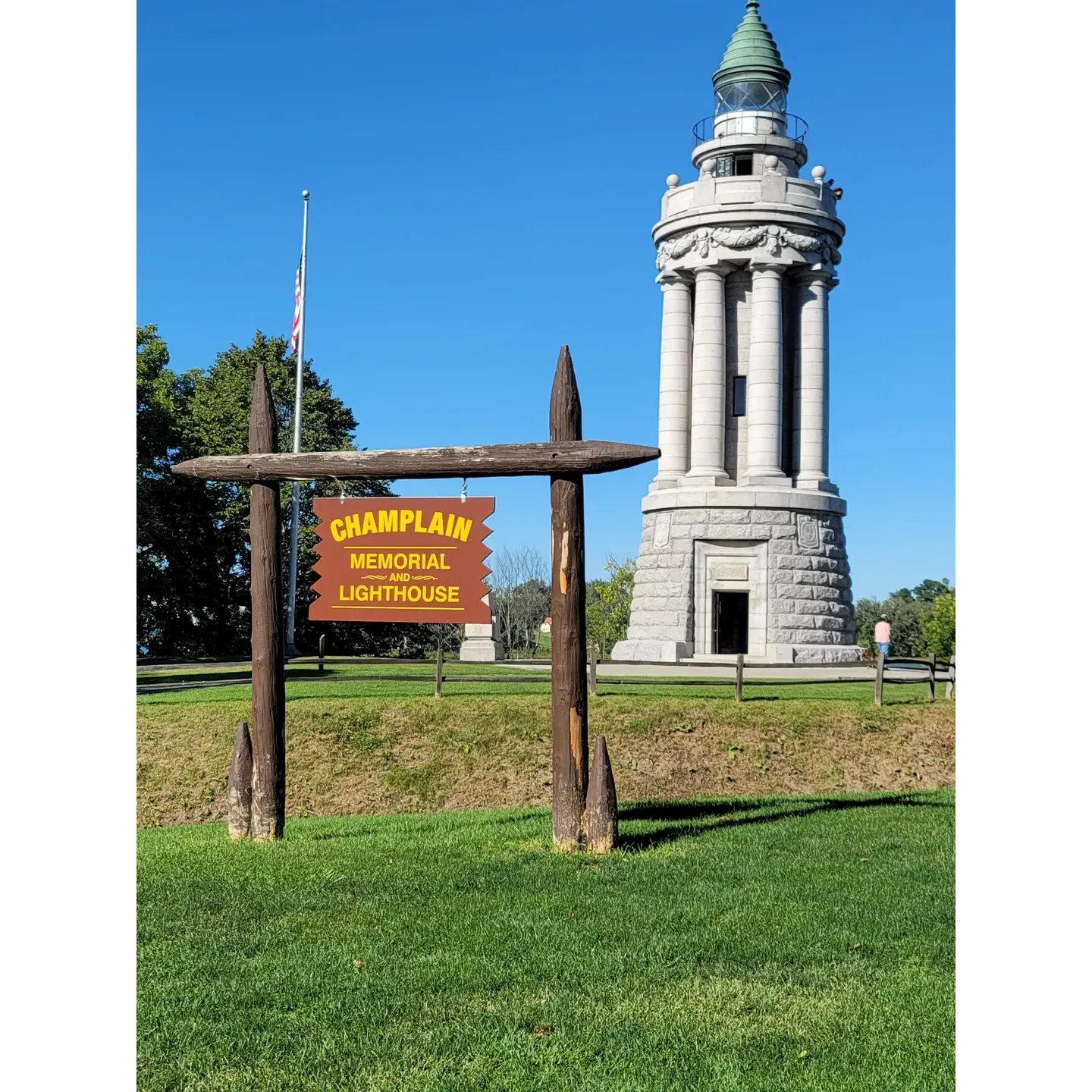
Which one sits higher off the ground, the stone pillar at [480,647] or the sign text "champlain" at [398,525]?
the sign text "champlain" at [398,525]

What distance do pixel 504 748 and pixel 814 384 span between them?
49.3 ft

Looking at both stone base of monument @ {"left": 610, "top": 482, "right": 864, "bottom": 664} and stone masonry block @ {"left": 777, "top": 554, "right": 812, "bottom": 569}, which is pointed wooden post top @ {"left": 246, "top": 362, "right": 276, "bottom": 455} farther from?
stone masonry block @ {"left": 777, "top": 554, "right": 812, "bottom": 569}

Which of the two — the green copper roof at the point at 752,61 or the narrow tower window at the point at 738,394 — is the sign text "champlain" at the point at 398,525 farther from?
the green copper roof at the point at 752,61

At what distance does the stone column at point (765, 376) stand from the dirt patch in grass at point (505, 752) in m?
9.21

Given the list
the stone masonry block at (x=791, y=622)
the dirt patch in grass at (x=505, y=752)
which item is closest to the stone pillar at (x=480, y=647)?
the dirt patch in grass at (x=505, y=752)

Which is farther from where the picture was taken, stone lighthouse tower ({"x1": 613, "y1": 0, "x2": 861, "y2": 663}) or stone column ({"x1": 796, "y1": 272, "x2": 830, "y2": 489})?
stone column ({"x1": 796, "y1": 272, "x2": 830, "y2": 489})

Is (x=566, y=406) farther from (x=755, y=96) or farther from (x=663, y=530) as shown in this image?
(x=755, y=96)

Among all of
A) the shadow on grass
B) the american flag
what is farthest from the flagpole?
the shadow on grass

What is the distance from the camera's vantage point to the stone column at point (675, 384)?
2944 cm

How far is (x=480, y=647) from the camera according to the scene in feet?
86.8

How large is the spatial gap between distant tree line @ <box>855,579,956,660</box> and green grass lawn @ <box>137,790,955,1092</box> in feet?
126

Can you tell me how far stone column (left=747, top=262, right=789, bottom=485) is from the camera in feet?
94.1

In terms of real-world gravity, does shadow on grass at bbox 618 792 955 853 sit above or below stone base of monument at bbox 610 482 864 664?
below

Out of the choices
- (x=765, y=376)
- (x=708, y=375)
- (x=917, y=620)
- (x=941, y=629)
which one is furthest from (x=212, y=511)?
(x=917, y=620)
